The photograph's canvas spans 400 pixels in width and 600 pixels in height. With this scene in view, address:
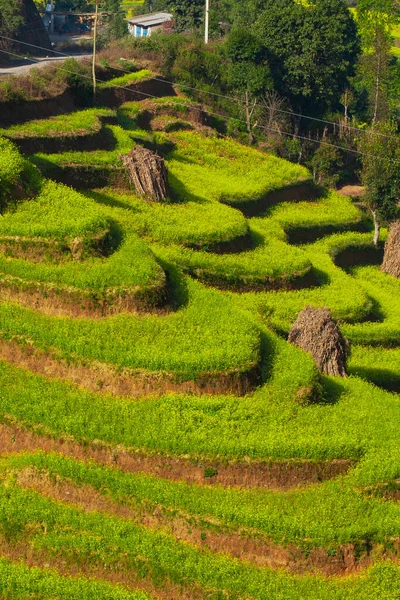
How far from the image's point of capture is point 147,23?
88.0m

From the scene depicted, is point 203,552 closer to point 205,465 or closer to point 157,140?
point 205,465

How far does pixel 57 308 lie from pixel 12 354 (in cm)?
210

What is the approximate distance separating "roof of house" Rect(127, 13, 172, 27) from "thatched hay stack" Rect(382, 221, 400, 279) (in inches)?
1946

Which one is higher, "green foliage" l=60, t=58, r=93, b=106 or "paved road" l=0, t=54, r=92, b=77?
"green foliage" l=60, t=58, r=93, b=106

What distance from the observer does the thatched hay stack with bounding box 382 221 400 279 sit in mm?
43469

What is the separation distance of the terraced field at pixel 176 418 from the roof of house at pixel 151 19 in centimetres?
5392

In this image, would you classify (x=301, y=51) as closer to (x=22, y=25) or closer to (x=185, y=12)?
(x=185, y=12)

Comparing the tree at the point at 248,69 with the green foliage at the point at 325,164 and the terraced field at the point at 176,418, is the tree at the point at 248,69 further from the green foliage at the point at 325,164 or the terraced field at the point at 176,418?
the terraced field at the point at 176,418

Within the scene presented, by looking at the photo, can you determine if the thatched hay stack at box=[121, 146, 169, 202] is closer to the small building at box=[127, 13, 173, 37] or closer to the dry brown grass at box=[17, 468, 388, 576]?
the dry brown grass at box=[17, 468, 388, 576]

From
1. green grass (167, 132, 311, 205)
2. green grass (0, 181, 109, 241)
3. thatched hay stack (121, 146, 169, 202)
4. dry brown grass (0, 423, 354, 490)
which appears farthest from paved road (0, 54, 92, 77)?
dry brown grass (0, 423, 354, 490)

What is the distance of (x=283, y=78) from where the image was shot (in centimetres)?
6450

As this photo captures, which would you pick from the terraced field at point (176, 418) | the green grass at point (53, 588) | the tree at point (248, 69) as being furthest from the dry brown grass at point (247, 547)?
the tree at point (248, 69)

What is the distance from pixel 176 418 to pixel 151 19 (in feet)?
229

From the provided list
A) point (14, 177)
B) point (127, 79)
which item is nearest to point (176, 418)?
point (14, 177)
